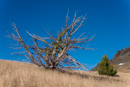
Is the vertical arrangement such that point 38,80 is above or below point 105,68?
below

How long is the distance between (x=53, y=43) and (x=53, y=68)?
1756 millimetres

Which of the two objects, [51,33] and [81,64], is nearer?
[81,64]

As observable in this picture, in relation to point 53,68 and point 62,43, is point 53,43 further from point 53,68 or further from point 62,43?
point 53,68

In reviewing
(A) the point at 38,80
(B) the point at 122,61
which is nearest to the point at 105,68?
(A) the point at 38,80

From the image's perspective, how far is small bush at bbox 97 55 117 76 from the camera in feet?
64.3

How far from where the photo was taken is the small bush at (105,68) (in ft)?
64.3

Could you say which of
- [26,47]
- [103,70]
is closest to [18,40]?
[26,47]

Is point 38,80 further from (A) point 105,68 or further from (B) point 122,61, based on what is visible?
(B) point 122,61

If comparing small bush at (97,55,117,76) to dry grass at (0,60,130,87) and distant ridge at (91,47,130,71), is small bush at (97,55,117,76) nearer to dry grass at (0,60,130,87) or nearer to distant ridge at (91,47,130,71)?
dry grass at (0,60,130,87)

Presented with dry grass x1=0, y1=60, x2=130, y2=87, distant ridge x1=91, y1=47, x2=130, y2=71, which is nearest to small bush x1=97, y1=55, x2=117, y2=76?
dry grass x1=0, y1=60, x2=130, y2=87

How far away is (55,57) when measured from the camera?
966 cm

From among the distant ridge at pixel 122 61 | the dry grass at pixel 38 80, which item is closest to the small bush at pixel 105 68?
the dry grass at pixel 38 80

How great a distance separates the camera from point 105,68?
64.8 ft

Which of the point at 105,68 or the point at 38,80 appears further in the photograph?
the point at 105,68
